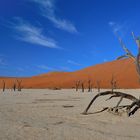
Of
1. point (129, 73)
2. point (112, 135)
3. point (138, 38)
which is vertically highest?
point (129, 73)

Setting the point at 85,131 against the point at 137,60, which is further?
the point at 137,60

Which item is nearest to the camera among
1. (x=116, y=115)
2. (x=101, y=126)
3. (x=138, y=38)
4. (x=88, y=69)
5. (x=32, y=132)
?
(x=32, y=132)

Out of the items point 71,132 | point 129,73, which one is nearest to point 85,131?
point 71,132

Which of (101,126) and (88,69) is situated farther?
(88,69)

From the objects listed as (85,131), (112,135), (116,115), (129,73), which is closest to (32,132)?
(85,131)

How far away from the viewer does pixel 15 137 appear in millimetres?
6203

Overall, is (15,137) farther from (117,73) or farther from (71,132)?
(117,73)

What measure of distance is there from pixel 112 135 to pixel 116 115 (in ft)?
11.0

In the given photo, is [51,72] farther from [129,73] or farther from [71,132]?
[71,132]

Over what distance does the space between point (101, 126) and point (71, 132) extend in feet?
4.27

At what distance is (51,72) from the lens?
119 m

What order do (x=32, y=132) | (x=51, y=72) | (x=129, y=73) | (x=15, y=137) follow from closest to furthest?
(x=15, y=137)
(x=32, y=132)
(x=129, y=73)
(x=51, y=72)

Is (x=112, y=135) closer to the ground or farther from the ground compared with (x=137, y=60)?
closer to the ground

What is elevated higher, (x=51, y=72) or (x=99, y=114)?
(x=51, y=72)
